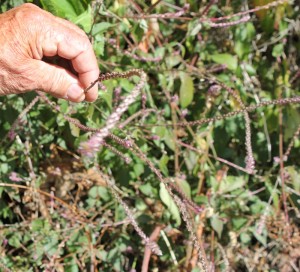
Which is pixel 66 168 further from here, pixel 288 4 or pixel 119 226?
pixel 288 4

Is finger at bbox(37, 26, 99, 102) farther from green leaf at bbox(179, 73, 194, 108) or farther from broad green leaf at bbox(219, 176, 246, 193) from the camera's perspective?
broad green leaf at bbox(219, 176, 246, 193)

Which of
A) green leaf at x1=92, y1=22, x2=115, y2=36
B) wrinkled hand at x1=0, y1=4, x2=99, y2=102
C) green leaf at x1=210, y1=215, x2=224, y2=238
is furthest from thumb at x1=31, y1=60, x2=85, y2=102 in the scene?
green leaf at x1=210, y1=215, x2=224, y2=238

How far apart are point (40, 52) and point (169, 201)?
32.9 inches

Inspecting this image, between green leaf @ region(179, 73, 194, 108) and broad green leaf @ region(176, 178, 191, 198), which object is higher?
green leaf @ region(179, 73, 194, 108)

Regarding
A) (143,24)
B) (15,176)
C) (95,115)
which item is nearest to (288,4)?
(143,24)

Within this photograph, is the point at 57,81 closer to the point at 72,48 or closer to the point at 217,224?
the point at 72,48

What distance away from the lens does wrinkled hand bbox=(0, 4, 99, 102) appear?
4.48ft

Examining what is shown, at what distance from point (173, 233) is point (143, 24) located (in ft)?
2.49

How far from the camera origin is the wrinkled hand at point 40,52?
137 cm

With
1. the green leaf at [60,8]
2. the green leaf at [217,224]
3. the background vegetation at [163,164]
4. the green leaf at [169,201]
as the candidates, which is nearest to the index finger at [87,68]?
the green leaf at [60,8]

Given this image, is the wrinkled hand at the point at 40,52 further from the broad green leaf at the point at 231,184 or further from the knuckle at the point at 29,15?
the broad green leaf at the point at 231,184

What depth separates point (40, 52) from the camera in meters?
1.39

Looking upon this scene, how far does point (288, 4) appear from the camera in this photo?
2465 mm

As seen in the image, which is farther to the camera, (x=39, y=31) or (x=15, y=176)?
(x=15, y=176)
